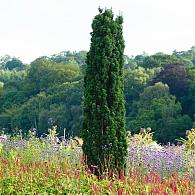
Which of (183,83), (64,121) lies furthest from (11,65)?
(183,83)

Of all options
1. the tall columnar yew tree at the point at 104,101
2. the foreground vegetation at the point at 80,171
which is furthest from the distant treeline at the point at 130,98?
the tall columnar yew tree at the point at 104,101

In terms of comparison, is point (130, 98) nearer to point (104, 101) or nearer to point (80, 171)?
point (104, 101)

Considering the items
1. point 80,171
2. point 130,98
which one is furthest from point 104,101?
point 130,98

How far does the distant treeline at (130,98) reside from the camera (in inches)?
1308

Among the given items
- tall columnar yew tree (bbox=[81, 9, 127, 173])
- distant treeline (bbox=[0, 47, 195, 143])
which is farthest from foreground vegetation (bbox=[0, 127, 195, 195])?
distant treeline (bbox=[0, 47, 195, 143])

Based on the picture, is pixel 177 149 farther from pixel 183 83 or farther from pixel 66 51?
pixel 66 51

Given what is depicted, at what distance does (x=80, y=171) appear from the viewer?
6656mm

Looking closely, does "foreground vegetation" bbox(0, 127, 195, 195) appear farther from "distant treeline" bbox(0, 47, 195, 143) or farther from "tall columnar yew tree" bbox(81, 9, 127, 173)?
"distant treeline" bbox(0, 47, 195, 143)

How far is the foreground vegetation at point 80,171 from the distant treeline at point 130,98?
69.4 feet

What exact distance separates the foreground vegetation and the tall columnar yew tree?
10.9 inches

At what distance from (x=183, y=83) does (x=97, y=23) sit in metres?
28.7

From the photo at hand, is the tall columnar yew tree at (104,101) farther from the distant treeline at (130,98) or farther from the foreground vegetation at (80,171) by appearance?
the distant treeline at (130,98)

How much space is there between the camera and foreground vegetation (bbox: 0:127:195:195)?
5.68 metres

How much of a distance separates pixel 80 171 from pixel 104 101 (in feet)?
4.85
